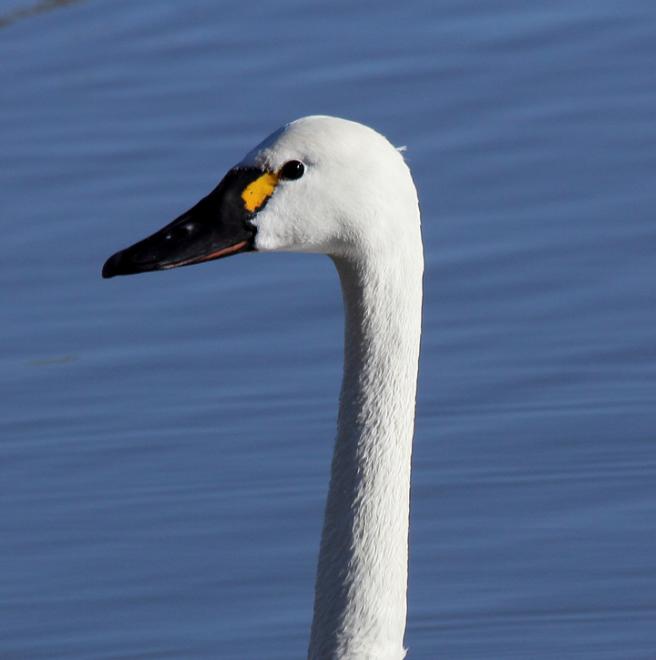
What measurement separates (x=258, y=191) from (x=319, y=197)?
18cm

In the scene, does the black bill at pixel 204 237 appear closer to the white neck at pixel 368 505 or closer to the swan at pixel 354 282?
the swan at pixel 354 282

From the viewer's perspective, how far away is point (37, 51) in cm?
1192

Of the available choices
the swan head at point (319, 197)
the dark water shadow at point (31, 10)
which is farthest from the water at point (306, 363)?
the swan head at point (319, 197)

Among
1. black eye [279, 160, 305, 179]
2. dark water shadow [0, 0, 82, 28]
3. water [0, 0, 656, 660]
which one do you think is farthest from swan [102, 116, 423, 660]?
dark water shadow [0, 0, 82, 28]

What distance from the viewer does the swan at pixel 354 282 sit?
5.21m

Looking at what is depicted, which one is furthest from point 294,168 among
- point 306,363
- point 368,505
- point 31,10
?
point 31,10

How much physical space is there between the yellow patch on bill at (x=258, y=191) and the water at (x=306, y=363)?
2.25 m

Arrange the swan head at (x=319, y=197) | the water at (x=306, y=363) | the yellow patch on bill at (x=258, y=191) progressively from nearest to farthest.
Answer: the swan head at (x=319, y=197) → the yellow patch on bill at (x=258, y=191) → the water at (x=306, y=363)

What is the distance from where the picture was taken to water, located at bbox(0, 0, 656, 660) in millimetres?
7414

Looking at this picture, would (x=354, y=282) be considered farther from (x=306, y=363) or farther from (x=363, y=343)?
(x=306, y=363)

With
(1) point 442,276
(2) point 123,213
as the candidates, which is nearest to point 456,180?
(1) point 442,276

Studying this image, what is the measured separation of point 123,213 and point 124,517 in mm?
2144

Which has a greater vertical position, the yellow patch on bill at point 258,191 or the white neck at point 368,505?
the yellow patch on bill at point 258,191

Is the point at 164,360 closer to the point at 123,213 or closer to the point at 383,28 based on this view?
the point at 123,213
